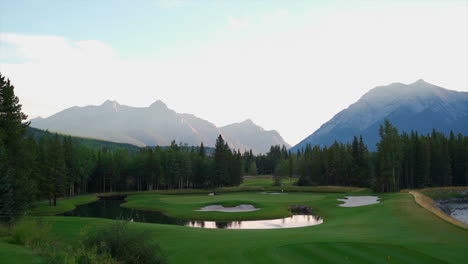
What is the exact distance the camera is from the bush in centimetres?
1480

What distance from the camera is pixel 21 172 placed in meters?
40.8

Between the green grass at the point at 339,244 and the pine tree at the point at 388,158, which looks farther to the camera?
the pine tree at the point at 388,158

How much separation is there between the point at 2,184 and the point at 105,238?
18.9 meters

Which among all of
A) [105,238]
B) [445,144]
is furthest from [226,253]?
[445,144]

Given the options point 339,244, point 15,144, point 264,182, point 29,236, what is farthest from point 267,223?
point 264,182

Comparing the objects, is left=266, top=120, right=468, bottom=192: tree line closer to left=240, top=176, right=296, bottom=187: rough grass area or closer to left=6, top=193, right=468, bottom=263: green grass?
left=240, top=176, right=296, bottom=187: rough grass area

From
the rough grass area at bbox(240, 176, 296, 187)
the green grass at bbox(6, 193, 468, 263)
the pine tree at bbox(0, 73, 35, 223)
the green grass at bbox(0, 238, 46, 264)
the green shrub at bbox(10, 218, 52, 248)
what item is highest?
the pine tree at bbox(0, 73, 35, 223)

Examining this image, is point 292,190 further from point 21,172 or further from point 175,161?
point 21,172

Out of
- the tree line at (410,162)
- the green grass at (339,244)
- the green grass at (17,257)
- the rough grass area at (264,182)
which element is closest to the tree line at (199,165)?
the tree line at (410,162)

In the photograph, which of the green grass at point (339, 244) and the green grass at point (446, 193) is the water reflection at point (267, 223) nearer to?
the green grass at point (339, 244)

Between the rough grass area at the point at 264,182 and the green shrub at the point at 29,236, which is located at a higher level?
the green shrub at the point at 29,236

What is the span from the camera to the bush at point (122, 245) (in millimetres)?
14797

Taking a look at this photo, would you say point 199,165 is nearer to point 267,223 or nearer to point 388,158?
point 388,158

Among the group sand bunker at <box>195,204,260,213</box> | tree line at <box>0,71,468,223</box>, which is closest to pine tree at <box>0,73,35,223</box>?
tree line at <box>0,71,468,223</box>
